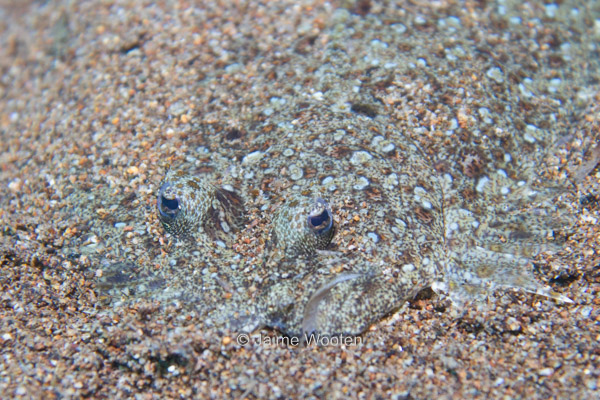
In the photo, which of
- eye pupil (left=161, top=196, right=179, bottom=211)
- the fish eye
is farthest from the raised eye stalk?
eye pupil (left=161, top=196, right=179, bottom=211)

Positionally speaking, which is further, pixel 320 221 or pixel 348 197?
pixel 348 197

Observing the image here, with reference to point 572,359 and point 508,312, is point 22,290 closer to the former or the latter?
point 508,312

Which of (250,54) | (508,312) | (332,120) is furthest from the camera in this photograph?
(250,54)

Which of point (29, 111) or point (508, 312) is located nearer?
point (508, 312)

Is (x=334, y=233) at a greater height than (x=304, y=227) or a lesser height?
lesser

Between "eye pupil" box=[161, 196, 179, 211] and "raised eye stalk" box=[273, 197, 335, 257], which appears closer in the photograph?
"raised eye stalk" box=[273, 197, 335, 257]

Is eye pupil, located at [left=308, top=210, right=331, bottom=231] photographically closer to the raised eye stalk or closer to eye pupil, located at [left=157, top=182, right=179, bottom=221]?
the raised eye stalk

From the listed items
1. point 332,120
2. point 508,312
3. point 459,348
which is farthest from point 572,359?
point 332,120

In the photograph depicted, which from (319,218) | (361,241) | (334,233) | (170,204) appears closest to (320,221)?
(319,218)

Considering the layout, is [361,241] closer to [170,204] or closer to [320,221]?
[320,221]

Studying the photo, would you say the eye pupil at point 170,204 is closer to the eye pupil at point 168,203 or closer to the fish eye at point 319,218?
the eye pupil at point 168,203

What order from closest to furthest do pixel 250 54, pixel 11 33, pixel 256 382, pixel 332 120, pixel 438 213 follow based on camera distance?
1. pixel 256 382
2. pixel 438 213
3. pixel 332 120
4. pixel 250 54
5. pixel 11 33
